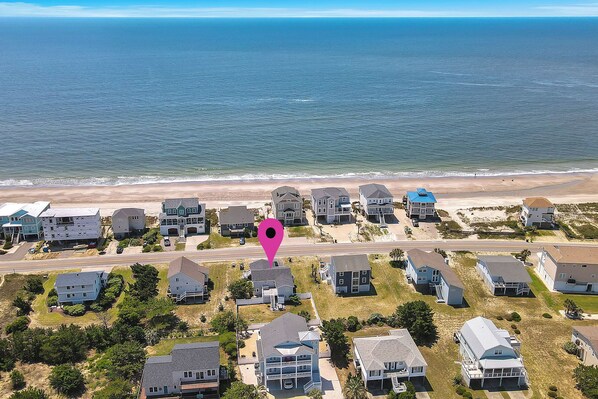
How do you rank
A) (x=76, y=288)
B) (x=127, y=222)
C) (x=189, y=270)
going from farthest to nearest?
(x=127, y=222) → (x=189, y=270) → (x=76, y=288)

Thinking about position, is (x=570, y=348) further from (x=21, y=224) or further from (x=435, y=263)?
(x=21, y=224)

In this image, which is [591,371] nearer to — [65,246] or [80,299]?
[80,299]

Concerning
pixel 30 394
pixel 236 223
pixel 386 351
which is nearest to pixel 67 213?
pixel 236 223

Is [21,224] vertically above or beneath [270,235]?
above

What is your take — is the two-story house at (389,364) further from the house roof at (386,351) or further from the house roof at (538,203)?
the house roof at (538,203)

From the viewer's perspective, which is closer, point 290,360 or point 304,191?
point 290,360

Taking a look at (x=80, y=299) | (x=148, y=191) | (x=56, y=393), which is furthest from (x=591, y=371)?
(x=148, y=191)

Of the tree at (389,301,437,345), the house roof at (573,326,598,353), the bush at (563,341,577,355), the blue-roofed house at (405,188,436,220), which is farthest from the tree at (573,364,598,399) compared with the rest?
the blue-roofed house at (405,188,436,220)
